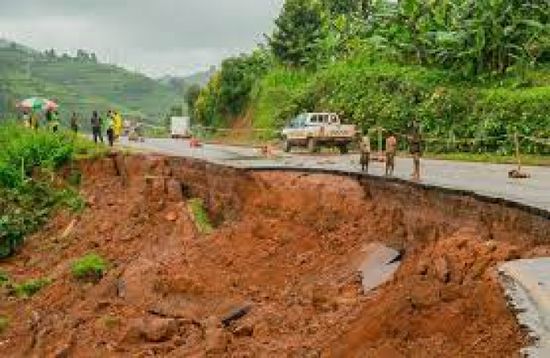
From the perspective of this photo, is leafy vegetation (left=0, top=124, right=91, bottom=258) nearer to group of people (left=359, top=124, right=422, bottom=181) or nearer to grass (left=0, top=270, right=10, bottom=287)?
grass (left=0, top=270, right=10, bottom=287)

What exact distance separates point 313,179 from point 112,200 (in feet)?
27.9

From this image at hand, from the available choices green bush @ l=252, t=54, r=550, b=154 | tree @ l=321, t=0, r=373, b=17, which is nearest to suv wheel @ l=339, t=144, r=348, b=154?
green bush @ l=252, t=54, r=550, b=154

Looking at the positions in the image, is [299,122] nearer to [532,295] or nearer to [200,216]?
[200,216]

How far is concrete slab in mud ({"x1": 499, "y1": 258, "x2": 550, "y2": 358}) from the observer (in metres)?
8.61

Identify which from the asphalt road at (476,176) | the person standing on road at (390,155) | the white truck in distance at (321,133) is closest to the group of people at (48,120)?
the white truck in distance at (321,133)

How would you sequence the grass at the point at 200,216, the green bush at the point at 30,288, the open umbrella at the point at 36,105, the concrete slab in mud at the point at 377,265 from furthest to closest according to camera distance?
1. the open umbrella at the point at 36,105
2. the grass at the point at 200,216
3. the green bush at the point at 30,288
4. the concrete slab in mud at the point at 377,265

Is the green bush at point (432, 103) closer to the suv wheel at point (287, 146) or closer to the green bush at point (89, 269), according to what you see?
the suv wheel at point (287, 146)

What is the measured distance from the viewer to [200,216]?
2534 cm

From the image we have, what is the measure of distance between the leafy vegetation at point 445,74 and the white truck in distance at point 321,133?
2.19m

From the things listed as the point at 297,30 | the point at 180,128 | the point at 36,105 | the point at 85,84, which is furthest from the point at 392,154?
the point at 85,84

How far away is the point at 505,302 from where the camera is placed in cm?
1009

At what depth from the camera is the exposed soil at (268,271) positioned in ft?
37.5

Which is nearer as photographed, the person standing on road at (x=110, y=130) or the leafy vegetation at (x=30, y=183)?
the leafy vegetation at (x=30, y=183)

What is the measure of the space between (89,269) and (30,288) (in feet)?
5.14
